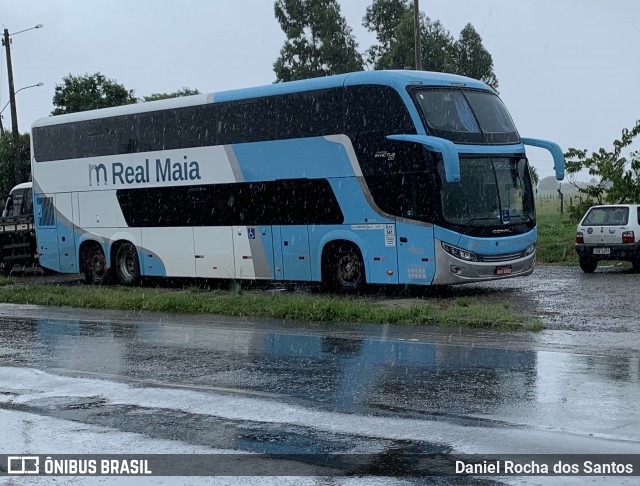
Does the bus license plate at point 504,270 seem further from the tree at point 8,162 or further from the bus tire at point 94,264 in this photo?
the tree at point 8,162

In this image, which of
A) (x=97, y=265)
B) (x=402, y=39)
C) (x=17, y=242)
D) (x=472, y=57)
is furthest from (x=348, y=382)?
(x=472, y=57)

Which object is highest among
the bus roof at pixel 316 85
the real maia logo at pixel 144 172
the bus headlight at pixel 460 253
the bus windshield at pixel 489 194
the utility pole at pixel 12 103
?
the utility pole at pixel 12 103

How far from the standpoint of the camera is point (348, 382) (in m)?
10.5

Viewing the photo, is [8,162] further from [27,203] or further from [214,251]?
[214,251]

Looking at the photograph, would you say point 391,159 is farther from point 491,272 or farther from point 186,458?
point 186,458

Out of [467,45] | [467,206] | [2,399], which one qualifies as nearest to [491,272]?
[467,206]

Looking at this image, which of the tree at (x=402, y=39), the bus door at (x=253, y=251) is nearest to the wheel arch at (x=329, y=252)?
the bus door at (x=253, y=251)

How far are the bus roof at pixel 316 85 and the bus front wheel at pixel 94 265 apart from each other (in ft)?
11.2

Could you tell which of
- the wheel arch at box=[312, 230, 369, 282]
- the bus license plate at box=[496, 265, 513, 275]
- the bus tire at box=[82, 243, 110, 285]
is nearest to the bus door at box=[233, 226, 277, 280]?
the wheel arch at box=[312, 230, 369, 282]

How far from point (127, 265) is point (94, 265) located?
125 cm

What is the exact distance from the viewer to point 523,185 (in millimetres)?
20578

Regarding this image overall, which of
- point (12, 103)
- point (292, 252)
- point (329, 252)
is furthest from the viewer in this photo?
point (12, 103)

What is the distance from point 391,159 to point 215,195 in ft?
17.0

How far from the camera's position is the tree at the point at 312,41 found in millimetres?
68500
